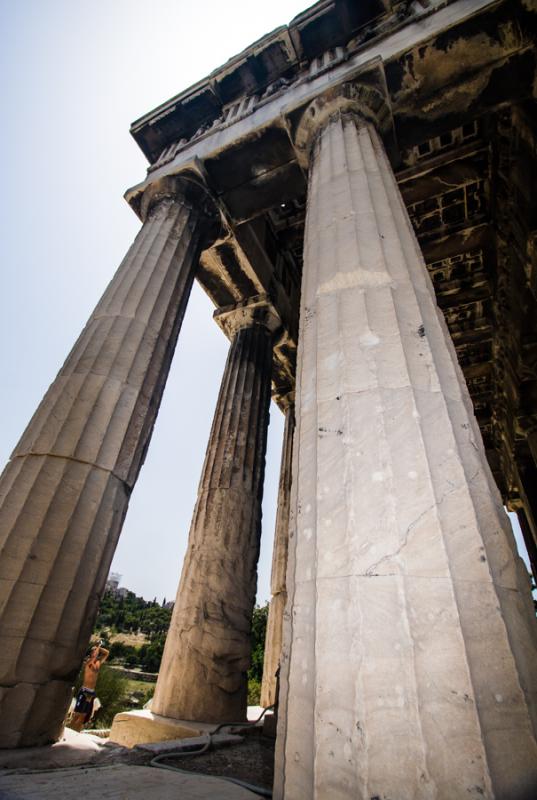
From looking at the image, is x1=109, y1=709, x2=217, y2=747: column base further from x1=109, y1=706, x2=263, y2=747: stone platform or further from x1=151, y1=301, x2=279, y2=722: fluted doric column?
x1=151, y1=301, x2=279, y2=722: fluted doric column

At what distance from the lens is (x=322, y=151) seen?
6.01 m

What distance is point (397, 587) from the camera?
2051mm

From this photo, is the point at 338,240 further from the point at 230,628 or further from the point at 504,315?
the point at 504,315

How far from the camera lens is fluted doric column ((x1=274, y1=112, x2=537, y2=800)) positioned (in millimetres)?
1680

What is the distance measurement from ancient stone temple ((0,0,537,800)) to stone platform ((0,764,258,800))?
2.77 ft

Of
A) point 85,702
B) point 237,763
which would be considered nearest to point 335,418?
point 237,763

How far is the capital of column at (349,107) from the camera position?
6.62 m

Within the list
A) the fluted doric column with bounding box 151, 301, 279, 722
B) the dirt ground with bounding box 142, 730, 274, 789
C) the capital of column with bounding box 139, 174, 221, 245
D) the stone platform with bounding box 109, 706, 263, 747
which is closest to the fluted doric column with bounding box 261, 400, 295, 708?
the fluted doric column with bounding box 151, 301, 279, 722

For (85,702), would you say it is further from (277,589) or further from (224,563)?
(277,589)

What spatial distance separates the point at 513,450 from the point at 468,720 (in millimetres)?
15837

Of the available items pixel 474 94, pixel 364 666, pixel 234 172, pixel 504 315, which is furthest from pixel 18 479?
pixel 504 315

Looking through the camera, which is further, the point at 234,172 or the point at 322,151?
the point at 234,172

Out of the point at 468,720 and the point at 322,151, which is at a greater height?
the point at 322,151

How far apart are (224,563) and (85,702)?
4.62 meters
